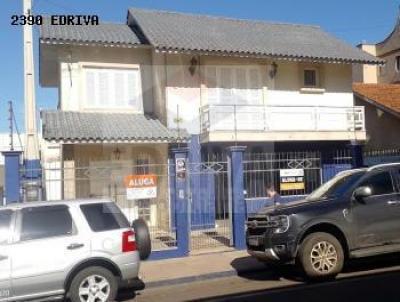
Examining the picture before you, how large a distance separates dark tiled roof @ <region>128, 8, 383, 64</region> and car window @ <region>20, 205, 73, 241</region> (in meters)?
9.48

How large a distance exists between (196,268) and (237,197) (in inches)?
96.5

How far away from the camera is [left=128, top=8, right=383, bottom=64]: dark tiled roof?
56.5 feet

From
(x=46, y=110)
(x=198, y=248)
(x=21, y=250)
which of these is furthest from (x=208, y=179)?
(x=21, y=250)

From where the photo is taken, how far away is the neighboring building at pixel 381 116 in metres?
21.1

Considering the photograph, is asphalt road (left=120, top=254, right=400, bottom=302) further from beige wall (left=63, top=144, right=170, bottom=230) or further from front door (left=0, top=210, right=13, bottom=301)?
beige wall (left=63, top=144, right=170, bottom=230)

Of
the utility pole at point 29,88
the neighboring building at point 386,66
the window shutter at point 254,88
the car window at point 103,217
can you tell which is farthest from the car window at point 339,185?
the neighboring building at point 386,66

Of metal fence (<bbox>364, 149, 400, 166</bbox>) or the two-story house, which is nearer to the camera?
the two-story house

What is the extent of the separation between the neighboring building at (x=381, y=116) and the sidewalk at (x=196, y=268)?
1195cm

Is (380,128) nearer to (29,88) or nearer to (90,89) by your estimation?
(90,89)

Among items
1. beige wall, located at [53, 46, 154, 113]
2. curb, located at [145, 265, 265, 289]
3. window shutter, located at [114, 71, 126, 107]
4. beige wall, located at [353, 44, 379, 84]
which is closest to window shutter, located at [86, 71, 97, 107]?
beige wall, located at [53, 46, 154, 113]

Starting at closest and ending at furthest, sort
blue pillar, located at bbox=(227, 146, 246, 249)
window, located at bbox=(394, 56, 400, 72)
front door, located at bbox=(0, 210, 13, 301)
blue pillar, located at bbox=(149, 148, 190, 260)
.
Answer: front door, located at bbox=(0, 210, 13, 301)
blue pillar, located at bbox=(149, 148, 190, 260)
blue pillar, located at bbox=(227, 146, 246, 249)
window, located at bbox=(394, 56, 400, 72)

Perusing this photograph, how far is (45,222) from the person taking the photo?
24.5 ft

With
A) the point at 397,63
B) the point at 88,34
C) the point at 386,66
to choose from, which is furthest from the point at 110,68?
the point at 386,66

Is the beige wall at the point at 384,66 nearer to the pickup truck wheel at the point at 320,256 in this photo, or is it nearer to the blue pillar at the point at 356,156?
the blue pillar at the point at 356,156
